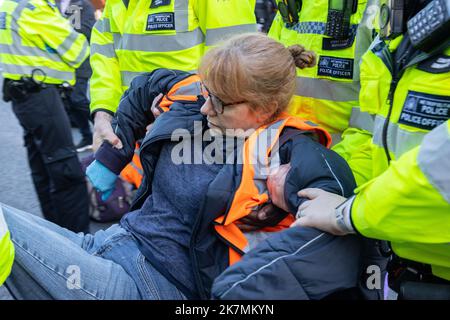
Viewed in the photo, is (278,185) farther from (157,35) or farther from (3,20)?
(3,20)

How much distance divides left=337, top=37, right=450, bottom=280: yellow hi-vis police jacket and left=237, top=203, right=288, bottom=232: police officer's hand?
0.31 meters

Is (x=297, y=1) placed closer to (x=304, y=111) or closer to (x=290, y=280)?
(x=304, y=111)

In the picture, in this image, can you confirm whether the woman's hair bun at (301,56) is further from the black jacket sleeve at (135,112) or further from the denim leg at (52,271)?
the denim leg at (52,271)

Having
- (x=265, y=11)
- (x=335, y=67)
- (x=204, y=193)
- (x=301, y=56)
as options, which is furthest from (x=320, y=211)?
(x=265, y=11)

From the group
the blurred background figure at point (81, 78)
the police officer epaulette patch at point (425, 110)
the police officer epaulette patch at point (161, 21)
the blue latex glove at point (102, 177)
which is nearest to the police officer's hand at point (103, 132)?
the blue latex glove at point (102, 177)

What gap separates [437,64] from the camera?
3.73 feet

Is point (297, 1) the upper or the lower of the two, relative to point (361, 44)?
upper

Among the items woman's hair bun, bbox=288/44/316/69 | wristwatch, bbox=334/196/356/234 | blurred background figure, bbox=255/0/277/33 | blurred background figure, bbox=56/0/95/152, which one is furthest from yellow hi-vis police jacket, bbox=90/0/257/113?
blurred background figure, bbox=255/0/277/33

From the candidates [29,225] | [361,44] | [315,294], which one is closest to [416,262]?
[315,294]

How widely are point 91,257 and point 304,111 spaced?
1.08 meters

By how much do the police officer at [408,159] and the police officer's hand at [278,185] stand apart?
0.31 feet

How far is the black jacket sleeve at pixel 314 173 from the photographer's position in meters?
1.35

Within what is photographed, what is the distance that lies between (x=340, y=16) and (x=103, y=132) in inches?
41.4
